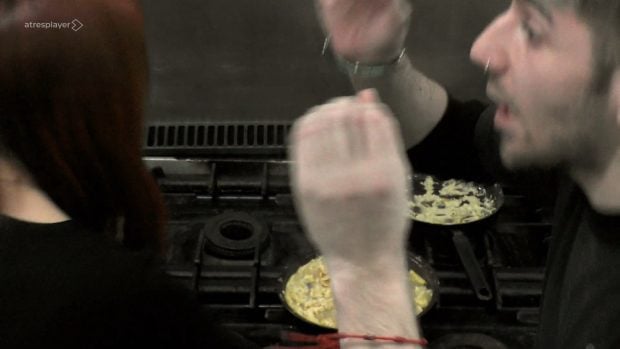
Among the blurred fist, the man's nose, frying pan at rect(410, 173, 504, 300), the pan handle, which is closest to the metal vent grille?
frying pan at rect(410, 173, 504, 300)

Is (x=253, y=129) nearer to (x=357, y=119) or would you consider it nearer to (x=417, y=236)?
(x=417, y=236)

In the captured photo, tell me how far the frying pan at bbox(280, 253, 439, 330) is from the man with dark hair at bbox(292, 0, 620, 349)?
0.22 metres

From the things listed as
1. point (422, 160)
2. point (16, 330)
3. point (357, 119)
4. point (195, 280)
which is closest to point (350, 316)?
point (357, 119)

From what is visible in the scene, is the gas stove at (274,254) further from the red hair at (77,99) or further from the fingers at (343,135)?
the fingers at (343,135)

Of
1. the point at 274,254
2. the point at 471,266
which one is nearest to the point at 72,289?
the point at 274,254

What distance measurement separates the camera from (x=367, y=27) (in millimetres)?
990

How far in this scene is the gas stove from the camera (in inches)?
48.3

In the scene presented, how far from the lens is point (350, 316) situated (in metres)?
0.74

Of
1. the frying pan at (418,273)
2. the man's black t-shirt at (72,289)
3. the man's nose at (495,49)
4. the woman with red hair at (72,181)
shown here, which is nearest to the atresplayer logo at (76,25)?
the woman with red hair at (72,181)

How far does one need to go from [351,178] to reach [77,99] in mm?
290

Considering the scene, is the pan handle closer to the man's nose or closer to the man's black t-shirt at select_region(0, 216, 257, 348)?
the man's nose

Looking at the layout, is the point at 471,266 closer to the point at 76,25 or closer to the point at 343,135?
the point at 343,135

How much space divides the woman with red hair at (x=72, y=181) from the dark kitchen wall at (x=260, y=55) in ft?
2.21

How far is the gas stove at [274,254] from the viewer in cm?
123
